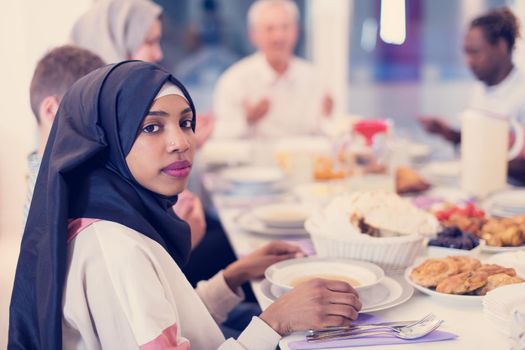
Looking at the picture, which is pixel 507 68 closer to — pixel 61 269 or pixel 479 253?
pixel 479 253

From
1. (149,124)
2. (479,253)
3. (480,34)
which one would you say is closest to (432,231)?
(479,253)

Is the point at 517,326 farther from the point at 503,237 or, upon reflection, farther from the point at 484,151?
the point at 484,151

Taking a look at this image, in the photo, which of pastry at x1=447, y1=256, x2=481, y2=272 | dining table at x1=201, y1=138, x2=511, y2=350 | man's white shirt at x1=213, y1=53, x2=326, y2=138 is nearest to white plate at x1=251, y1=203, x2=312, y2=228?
dining table at x1=201, y1=138, x2=511, y2=350

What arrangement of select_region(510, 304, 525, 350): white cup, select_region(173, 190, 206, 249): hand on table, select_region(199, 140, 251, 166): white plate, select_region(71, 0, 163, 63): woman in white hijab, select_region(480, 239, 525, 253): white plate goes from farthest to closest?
select_region(199, 140, 251, 166): white plate
select_region(71, 0, 163, 63): woman in white hijab
select_region(173, 190, 206, 249): hand on table
select_region(480, 239, 525, 253): white plate
select_region(510, 304, 525, 350): white cup

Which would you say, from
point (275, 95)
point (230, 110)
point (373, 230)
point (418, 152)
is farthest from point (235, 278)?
point (275, 95)

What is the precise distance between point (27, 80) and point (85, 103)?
135 centimetres

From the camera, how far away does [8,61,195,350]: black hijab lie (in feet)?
4.35

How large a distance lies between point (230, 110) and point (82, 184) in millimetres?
2875

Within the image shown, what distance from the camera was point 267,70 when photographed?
14.9ft

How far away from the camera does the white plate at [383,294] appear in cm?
150

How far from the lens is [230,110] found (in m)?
4.23

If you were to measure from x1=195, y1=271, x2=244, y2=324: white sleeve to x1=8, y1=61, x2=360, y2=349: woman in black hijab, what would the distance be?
0.43m

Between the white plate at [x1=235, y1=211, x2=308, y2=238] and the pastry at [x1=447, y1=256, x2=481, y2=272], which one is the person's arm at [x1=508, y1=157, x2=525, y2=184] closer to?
the white plate at [x1=235, y1=211, x2=308, y2=238]

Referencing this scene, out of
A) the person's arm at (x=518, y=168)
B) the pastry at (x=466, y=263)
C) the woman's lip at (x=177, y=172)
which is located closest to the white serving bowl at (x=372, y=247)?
the pastry at (x=466, y=263)
